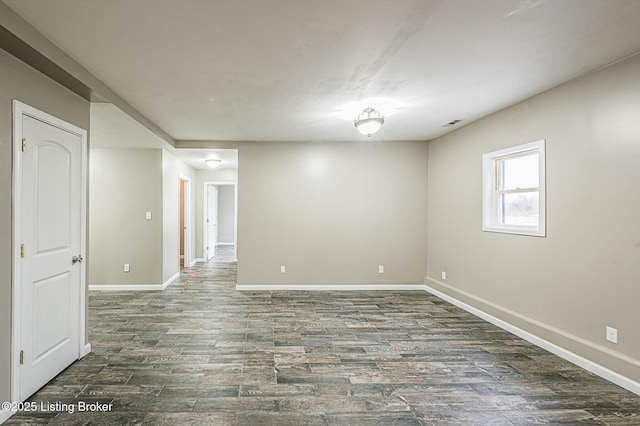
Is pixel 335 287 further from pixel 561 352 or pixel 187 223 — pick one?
pixel 187 223

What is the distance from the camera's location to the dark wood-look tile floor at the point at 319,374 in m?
2.14

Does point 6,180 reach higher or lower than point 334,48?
lower

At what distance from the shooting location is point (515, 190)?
12.4 ft

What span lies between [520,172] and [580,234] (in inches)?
42.9

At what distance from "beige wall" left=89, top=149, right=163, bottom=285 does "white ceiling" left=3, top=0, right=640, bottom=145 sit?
2.10 m

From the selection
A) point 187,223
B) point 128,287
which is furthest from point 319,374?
point 187,223

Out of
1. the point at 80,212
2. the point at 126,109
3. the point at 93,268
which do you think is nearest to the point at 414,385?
the point at 80,212

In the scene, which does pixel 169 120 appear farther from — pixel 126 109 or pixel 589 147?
pixel 589 147

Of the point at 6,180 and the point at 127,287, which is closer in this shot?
the point at 6,180

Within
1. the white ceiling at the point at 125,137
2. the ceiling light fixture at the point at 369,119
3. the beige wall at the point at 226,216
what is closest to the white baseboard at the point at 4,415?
the white ceiling at the point at 125,137

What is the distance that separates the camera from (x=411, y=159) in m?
5.59

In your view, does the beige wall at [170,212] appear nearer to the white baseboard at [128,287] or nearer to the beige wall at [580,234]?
the white baseboard at [128,287]

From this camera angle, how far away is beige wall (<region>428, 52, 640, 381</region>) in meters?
2.49

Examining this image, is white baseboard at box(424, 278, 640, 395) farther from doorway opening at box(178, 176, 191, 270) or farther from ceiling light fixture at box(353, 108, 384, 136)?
doorway opening at box(178, 176, 191, 270)
